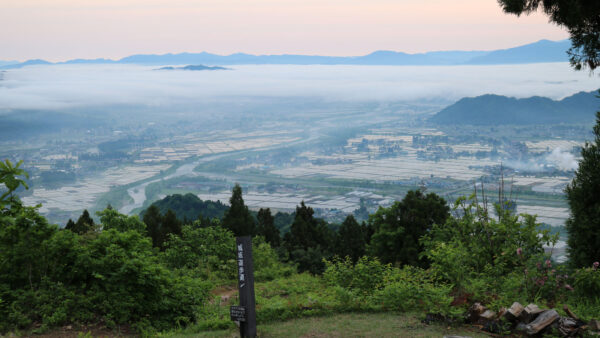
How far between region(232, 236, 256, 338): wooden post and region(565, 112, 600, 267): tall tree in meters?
4.27

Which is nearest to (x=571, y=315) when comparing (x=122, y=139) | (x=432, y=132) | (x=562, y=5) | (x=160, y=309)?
(x=562, y=5)

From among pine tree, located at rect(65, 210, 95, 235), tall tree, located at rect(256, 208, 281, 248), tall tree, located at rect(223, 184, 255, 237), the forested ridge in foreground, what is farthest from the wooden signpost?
tall tree, located at rect(256, 208, 281, 248)

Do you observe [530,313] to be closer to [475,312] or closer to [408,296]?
[475,312]

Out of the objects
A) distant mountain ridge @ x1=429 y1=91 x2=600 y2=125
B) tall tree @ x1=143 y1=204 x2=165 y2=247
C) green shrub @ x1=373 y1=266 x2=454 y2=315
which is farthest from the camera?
distant mountain ridge @ x1=429 y1=91 x2=600 y2=125

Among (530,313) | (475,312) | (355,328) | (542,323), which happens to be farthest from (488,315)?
(355,328)

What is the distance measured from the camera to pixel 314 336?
5.72m

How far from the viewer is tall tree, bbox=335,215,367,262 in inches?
887

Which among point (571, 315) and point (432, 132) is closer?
point (571, 315)

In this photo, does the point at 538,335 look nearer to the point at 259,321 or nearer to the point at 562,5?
Answer: the point at 259,321

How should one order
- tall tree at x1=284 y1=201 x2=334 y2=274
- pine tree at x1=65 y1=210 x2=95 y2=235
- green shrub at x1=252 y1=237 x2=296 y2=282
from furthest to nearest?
tall tree at x1=284 y1=201 x2=334 y2=274 < pine tree at x1=65 y1=210 x2=95 y2=235 < green shrub at x1=252 y1=237 x2=296 y2=282

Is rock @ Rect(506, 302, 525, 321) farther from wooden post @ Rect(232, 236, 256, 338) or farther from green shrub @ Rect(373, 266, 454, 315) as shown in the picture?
wooden post @ Rect(232, 236, 256, 338)

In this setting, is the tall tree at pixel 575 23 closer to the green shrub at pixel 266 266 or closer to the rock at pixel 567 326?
the rock at pixel 567 326

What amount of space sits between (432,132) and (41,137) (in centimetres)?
10397

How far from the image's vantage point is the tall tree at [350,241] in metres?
22.5
